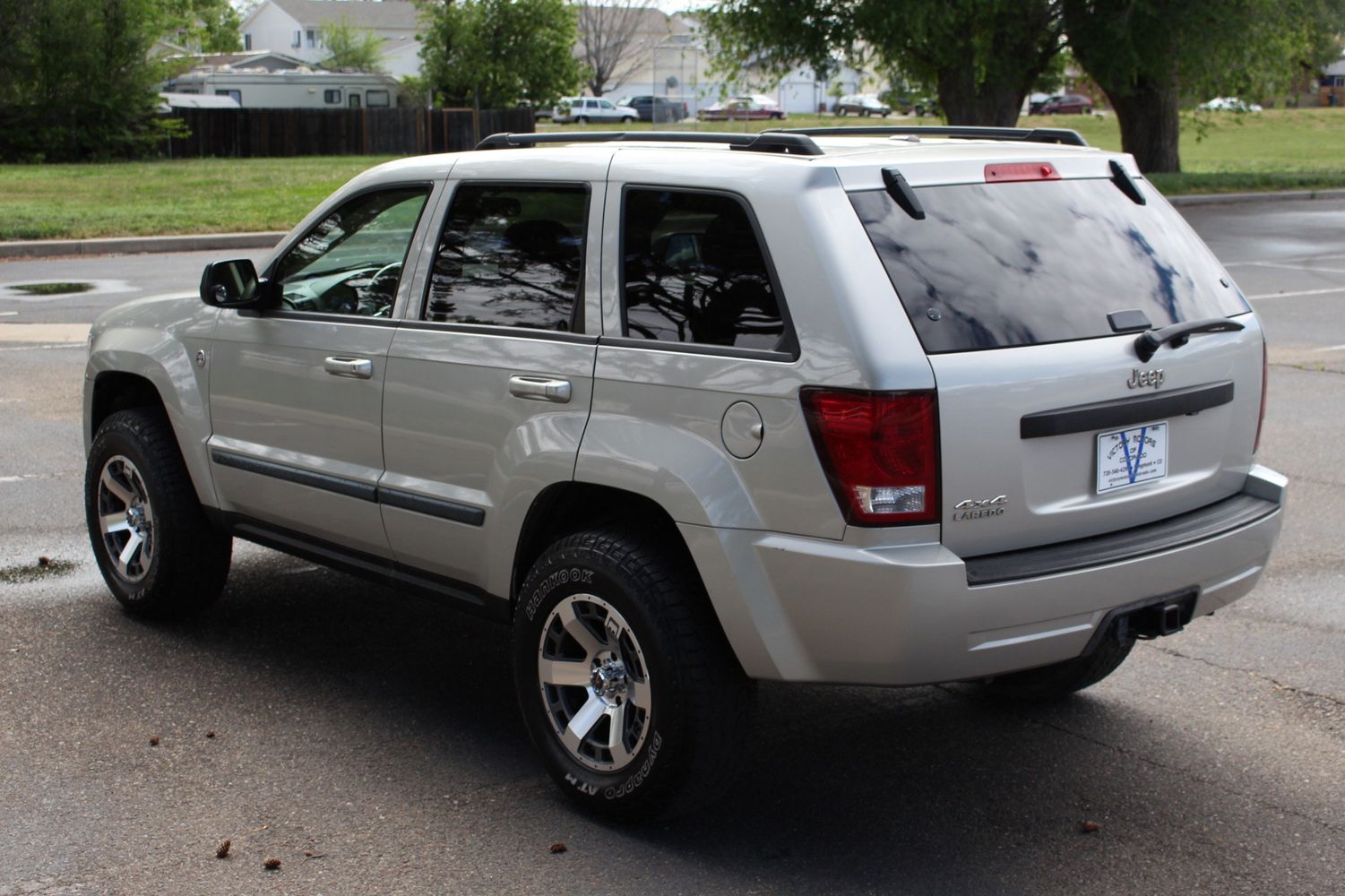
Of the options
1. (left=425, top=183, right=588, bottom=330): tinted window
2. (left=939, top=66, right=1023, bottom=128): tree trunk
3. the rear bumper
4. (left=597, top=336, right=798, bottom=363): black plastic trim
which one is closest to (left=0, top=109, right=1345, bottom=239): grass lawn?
(left=939, top=66, right=1023, bottom=128): tree trunk

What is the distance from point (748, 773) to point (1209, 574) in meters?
1.45

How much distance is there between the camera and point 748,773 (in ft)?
15.1

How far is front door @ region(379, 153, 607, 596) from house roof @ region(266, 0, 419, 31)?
101 metres

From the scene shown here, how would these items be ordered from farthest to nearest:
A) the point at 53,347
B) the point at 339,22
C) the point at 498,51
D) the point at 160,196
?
1. the point at 339,22
2. the point at 498,51
3. the point at 160,196
4. the point at 53,347

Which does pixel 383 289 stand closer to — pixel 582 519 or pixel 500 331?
pixel 500 331

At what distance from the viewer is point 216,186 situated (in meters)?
29.9

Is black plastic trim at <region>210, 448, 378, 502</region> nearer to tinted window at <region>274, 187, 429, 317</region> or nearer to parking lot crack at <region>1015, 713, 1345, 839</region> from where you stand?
tinted window at <region>274, 187, 429, 317</region>

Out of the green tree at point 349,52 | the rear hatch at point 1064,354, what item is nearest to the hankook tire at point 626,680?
the rear hatch at point 1064,354

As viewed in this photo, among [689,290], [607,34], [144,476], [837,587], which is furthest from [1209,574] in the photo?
[607,34]

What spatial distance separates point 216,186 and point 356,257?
26.2 metres

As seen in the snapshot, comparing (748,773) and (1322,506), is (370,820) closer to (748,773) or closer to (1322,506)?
(748,773)

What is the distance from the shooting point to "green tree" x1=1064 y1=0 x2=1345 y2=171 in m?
26.9

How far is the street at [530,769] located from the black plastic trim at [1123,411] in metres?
1.12

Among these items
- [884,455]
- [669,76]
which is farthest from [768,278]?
[669,76]
